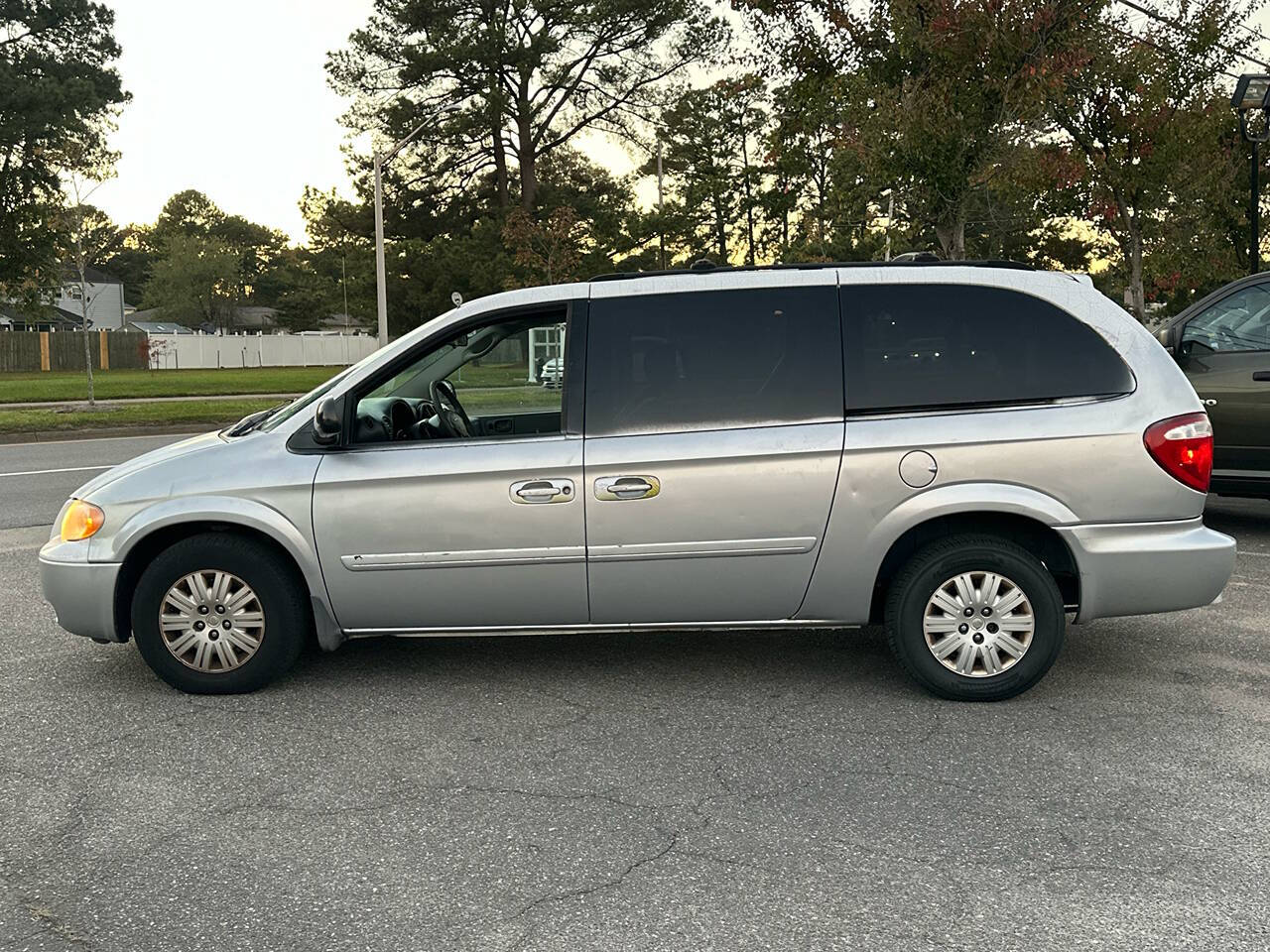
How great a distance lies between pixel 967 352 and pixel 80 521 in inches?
149

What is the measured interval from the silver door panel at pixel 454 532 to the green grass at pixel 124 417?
15.1 m

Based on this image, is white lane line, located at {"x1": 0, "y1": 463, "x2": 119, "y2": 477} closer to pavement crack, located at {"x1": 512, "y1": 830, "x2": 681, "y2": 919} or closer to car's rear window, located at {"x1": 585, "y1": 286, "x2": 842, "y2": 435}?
car's rear window, located at {"x1": 585, "y1": 286, "x2": 842, "y2": 435}

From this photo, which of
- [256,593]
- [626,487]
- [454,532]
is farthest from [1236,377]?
[256,593]

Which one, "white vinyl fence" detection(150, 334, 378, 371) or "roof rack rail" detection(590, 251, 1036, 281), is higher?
"white vinyl fence" detection(150, 334, 378, 371)

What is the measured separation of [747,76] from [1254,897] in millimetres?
15809

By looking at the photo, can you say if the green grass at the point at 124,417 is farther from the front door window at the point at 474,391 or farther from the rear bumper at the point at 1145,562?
the rear bumper at the point at 1145,562

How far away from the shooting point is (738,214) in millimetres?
48938

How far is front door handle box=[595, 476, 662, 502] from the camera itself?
480 cm

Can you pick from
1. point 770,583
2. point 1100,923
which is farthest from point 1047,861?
point 770,583

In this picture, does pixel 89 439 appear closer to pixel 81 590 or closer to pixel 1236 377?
pixel 81 590

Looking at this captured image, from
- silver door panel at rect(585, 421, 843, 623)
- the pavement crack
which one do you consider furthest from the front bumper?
the pavement crack

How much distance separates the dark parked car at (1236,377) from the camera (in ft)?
26.8

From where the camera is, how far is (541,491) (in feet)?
15.9

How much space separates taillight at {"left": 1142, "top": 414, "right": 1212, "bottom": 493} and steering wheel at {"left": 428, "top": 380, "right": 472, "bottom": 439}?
2882mm
